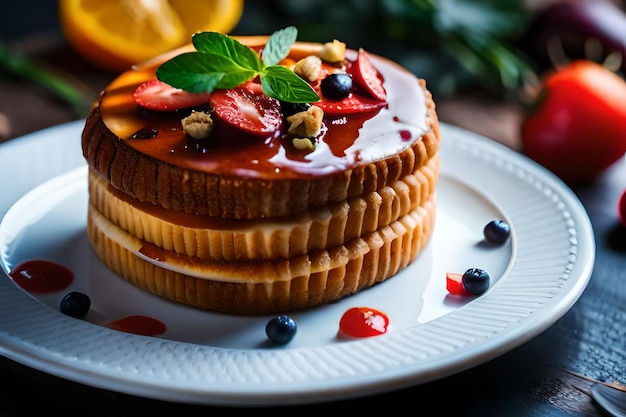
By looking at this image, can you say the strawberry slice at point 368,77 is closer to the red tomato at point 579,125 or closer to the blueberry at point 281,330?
the blueberry at point 281,330

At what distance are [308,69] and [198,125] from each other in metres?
0.54

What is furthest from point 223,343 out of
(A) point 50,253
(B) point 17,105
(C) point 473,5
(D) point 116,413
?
(C) point 473,5

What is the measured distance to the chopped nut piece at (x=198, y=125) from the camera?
8.70 feet

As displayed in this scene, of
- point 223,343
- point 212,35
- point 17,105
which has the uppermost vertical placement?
point 212,35

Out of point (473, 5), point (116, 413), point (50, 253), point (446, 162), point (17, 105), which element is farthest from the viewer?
point (473, 5)

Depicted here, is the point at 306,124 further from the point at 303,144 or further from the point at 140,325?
the point at 140,325

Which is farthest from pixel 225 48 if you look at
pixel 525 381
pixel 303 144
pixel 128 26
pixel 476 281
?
pixel 128 26

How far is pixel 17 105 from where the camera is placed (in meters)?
4.59

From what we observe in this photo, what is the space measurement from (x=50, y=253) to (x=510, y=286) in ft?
5.51

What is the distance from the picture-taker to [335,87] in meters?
2.89

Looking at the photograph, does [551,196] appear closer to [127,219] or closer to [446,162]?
[446,162]

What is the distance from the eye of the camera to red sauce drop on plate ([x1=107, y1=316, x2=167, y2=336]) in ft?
8.63

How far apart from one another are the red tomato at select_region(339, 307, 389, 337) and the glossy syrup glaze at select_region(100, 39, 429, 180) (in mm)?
498

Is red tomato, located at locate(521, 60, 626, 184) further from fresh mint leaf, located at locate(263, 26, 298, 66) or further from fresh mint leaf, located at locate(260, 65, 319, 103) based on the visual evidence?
fresh mint leaf, located at locate(260, 65, 319, 103)
